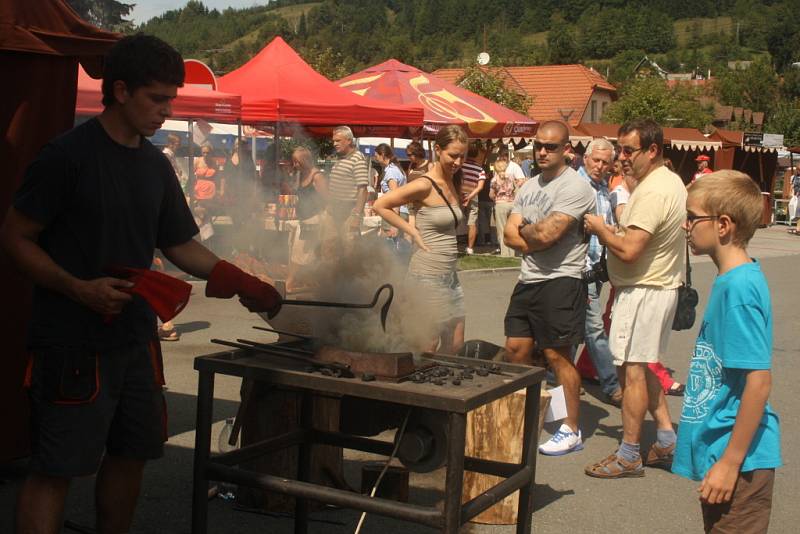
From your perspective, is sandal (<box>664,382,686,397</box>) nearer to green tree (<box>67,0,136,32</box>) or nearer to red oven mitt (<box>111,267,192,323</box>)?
red oven mitt (<box>111,267,192,323</box>)

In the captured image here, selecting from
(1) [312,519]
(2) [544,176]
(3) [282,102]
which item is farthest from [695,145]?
(1) [312,519]

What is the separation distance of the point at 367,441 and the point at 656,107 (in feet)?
216

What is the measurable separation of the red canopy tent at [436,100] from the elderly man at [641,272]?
985 centimetres

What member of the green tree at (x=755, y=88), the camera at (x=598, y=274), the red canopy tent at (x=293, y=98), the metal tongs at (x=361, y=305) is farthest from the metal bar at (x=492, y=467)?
the green tree at (x=755, y=88)

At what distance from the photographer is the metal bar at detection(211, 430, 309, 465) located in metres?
3.66

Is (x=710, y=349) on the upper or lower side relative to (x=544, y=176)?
lower

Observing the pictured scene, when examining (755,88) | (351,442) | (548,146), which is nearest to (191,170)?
(548,146)

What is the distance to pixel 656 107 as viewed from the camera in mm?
65938

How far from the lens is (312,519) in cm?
437

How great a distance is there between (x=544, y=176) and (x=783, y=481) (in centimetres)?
227

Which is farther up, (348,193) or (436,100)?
(436,100)

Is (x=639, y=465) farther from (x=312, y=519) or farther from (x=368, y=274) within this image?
(x=368, y=274)

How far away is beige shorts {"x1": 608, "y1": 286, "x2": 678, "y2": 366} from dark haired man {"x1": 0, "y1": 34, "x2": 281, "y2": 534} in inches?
110

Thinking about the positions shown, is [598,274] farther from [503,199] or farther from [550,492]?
[503,199]
